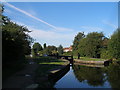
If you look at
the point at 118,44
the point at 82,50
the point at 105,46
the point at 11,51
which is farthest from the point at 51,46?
the point at 11,51

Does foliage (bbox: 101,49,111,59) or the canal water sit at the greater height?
foliage (bbox: 101,49,111,59)

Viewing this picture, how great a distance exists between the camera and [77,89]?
1116 centimetres

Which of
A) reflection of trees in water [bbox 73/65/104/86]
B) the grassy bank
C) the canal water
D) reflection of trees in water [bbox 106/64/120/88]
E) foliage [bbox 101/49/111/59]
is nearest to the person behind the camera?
the grassy bank

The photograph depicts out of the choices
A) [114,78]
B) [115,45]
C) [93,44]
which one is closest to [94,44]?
[93,44]

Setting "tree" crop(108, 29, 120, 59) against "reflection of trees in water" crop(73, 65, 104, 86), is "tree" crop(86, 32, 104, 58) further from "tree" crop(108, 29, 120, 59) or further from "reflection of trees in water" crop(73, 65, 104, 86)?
"reflection of trees in water" crop(73, 65, 104, 86)

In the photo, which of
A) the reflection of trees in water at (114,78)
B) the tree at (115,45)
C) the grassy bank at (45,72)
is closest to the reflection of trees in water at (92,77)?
the reflection of trees in water at (114,78)

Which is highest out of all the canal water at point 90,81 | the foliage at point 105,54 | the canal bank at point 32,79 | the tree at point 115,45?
the tree at point 115,45

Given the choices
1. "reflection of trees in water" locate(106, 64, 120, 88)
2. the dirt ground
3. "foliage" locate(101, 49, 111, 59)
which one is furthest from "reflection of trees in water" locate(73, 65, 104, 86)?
→ "foliage" locate(101, 49, 111, 59)

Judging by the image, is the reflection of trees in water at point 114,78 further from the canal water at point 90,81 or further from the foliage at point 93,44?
the foliage at point 93,44

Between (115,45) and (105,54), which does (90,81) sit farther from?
(105,54)

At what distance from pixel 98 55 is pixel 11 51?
119ft

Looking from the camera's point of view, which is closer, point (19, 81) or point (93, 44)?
point (19, 81)

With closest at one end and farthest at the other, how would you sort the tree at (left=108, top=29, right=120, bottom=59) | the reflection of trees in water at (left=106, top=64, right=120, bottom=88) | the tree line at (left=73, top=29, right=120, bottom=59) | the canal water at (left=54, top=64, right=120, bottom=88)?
the canal water at (left=54, top=64, right=120, bottom=88), the reflection of trees in water at (left=106, top=64, right=120, bottom=88), the tree at (left=108, top=29, right=120, bottom=59), the tree line at (left=73, top=29, right=120, bottom=59)

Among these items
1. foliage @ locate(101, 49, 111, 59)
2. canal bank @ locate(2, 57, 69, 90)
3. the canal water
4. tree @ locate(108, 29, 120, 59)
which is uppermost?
tree @ locate(108, 29, 120, 59)
